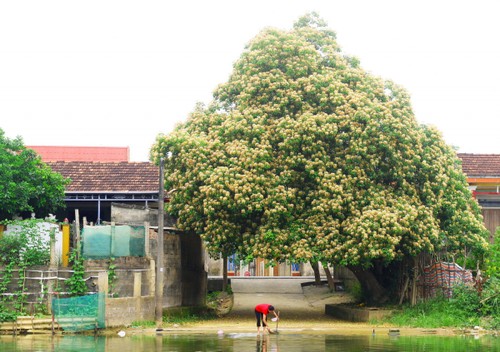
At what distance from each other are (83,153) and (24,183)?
19.9 meters

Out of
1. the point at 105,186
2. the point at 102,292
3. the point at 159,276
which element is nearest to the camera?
the point at 102,292

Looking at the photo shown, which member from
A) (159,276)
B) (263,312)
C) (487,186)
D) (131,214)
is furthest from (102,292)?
(487,186)

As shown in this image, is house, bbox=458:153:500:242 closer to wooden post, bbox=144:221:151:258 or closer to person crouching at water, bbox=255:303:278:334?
person crouching at water, bbox=255:303:278:334

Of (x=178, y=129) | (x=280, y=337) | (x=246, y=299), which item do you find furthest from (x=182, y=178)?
(x=246, y=299)

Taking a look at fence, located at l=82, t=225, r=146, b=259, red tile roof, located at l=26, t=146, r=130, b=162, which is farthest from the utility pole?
red tile roof, located at l=26, t=146, r=130, b=162

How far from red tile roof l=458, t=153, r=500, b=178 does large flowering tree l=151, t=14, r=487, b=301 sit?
6076 millimetres

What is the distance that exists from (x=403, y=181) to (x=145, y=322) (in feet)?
35.1

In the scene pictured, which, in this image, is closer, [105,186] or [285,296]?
[105,186]

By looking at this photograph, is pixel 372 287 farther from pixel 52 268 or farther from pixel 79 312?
pixel 52 268

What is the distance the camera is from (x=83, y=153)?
5041cm

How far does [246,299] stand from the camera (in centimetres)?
4069

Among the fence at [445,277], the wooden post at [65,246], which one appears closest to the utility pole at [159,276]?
the wooden post at [65,246]

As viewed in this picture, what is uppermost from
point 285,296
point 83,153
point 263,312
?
point 83,153

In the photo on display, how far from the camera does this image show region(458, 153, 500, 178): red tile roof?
37031 mm
